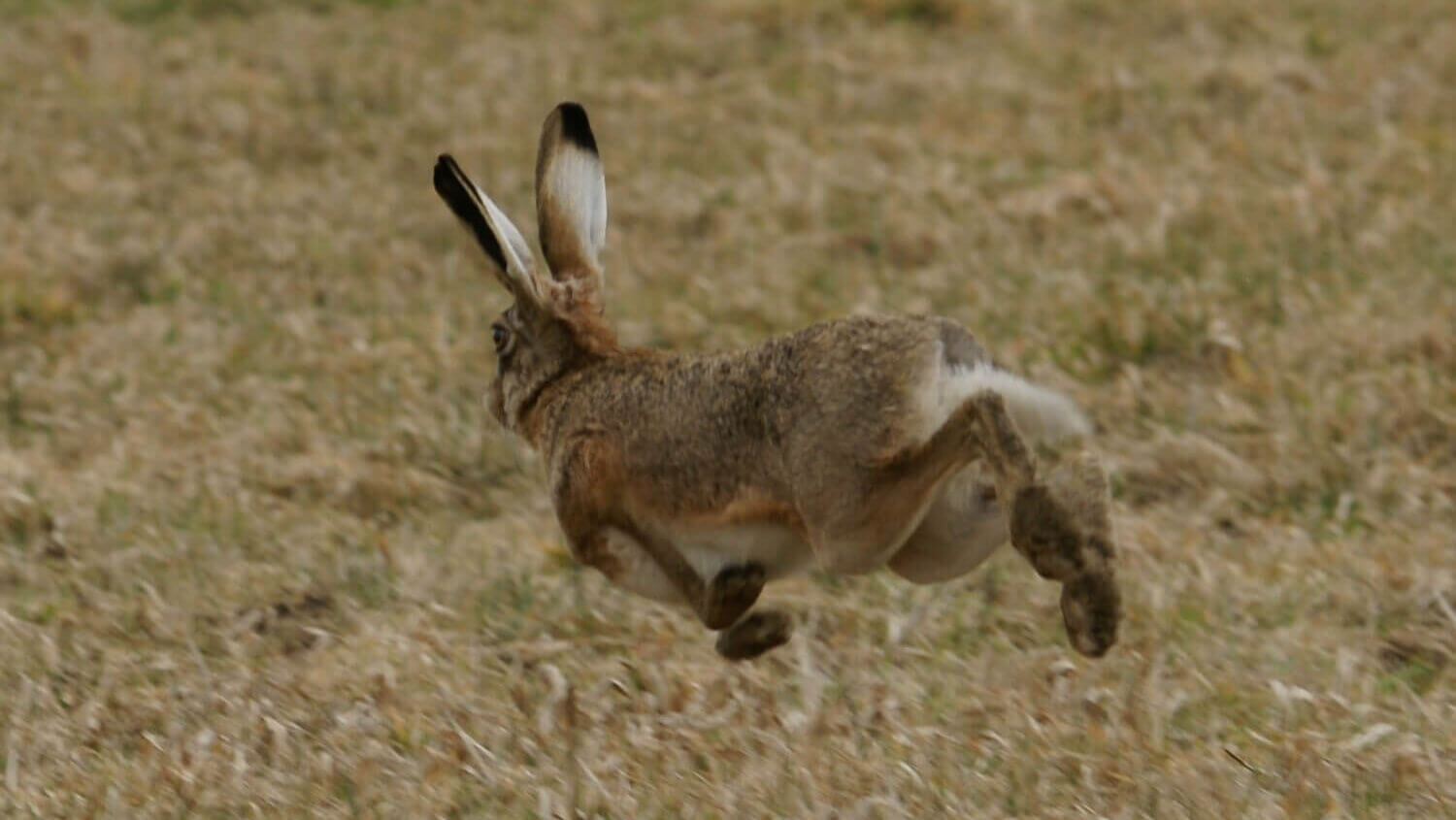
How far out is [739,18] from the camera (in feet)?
36.6

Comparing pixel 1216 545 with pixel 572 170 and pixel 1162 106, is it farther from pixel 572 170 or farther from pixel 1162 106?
pixel 1162 106

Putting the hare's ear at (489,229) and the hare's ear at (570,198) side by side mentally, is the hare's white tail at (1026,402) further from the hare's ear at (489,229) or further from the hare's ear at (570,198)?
the hare's ear at (570,198)

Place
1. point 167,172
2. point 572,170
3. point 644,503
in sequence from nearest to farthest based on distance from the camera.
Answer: point 644,503 < point 572,170 < point 167,172

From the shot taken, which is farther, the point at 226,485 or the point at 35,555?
the point at 226,485

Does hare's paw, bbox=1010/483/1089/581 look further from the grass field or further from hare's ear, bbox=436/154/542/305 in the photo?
hare's ear, bbox=436/154/542/305

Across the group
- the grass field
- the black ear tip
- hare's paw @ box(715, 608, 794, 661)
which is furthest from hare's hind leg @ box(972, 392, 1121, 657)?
the black ear tip

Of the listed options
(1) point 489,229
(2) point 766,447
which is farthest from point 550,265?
(2) point 766,447

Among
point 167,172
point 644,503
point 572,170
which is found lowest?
point 167,172

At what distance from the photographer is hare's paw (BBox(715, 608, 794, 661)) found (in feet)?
15.7

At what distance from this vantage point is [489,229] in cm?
476

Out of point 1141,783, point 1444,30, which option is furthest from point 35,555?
point 1444,30

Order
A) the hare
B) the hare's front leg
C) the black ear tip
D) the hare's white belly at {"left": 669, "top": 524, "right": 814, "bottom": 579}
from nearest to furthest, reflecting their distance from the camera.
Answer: the hare, the hare's white belly at {"left": 669, "top": 524, "right": 814, "bottom": 579}, the hare's front leg, the black ear tip

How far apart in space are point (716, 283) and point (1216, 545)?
2.58 meters

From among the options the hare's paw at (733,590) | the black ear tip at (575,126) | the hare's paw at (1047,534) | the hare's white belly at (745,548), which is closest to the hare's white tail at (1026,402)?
the hare's paw at (1047,534)
